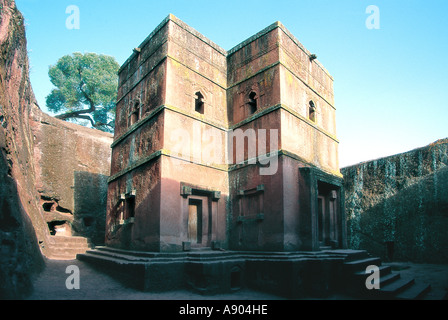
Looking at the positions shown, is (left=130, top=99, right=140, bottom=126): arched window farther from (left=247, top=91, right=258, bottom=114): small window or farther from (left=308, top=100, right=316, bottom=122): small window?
(left=308, top=100, right=316, bottom=122): small window

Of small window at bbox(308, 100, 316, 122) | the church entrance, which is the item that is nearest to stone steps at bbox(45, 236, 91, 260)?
the church entrance

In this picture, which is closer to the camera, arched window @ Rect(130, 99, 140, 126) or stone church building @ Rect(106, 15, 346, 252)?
stone church building @ Rect(106, 15, 346, 252)

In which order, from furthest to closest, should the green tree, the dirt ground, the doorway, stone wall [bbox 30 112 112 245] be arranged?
the green tree < stone wall [bbox 30 112 112 245] < the doorway < the dirt ground

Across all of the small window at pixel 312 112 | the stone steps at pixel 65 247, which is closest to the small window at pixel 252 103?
the small window at pixel 312 112

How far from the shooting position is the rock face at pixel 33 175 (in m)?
5.26

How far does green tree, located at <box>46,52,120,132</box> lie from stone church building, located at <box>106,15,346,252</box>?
16.1m

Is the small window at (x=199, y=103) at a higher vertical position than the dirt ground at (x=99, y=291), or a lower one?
higher

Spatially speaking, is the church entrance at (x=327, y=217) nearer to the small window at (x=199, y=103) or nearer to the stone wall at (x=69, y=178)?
the small window at (x=199, y=103)

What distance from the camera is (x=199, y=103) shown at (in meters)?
9.61

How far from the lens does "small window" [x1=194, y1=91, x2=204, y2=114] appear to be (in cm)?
945

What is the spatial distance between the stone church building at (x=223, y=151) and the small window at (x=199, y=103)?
0.13 feet

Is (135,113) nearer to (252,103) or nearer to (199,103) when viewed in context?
(199,103)

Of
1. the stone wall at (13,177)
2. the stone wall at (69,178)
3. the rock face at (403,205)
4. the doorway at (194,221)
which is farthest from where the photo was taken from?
the stone wall at (69,178)

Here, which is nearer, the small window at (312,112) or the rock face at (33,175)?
the rock face at (33,175)
